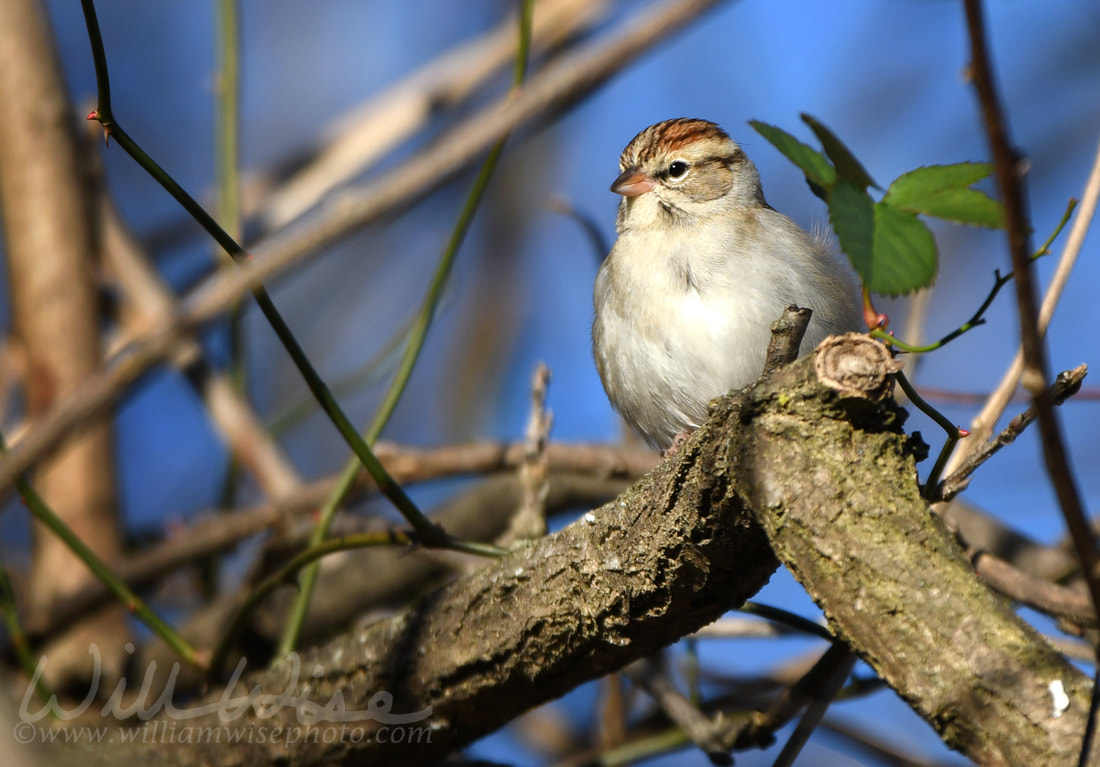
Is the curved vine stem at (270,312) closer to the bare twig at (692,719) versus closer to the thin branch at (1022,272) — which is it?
the bare twig at (692,719)

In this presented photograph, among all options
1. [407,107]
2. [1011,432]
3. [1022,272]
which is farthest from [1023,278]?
[407,107]

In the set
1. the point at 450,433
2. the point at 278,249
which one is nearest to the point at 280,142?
the point at 450,433

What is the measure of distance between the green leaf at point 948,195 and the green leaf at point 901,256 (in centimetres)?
2

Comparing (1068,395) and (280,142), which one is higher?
(280,142)

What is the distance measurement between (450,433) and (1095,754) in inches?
200

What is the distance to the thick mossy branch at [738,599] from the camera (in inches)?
45.0

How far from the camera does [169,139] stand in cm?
638

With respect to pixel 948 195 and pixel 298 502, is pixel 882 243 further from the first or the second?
pixel 298 502

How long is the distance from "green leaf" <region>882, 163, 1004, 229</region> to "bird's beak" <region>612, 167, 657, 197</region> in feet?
4.92

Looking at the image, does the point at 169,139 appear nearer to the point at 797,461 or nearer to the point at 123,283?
the point at 123,283

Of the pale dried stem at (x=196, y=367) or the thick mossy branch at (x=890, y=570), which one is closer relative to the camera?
→ the thick mossy branch at (x=890, y=570)

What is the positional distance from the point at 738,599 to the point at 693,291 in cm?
92

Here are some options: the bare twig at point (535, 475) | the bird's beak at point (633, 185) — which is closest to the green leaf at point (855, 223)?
the bare twig at point (535, 475)

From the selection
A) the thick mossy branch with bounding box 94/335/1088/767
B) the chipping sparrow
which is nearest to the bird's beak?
the chipping sparrow
